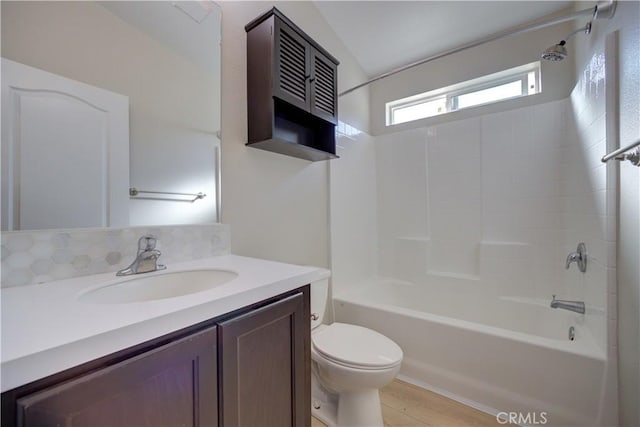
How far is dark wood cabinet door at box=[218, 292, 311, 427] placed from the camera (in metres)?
0.66

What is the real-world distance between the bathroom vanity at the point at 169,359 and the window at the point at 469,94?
2.28 meters

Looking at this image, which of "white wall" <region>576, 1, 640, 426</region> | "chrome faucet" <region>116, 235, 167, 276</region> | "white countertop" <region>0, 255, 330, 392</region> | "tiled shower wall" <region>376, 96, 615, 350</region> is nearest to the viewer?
"white countertop" <region>0, 255, 330, 392</region>

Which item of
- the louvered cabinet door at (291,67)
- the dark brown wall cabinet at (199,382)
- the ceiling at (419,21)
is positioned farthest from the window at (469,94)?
the dark brown wall cabinet at (199,382)

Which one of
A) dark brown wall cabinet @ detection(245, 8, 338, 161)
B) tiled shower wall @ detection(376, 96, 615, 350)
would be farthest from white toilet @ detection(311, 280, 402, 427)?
tiled shower wall @ detection(376, 96, 615, 350)

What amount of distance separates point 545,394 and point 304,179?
69.3 inches

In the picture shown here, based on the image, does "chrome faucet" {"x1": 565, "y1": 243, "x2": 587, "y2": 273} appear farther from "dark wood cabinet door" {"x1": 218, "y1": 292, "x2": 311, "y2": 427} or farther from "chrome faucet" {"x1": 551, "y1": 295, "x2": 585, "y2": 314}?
"dark wood cabinet door" {"x1": 218, "y1": 292, "x2": 311, "y2": 427}

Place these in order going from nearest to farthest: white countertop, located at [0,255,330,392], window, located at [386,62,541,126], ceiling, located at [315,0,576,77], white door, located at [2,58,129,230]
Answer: white countertop, located at [0,255,330,392] < white door, located at [2,58,129,230] < ceiling, located at [315,0,576,77] < window, located at [386,62,541,126]

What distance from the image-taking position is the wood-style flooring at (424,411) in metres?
1.43

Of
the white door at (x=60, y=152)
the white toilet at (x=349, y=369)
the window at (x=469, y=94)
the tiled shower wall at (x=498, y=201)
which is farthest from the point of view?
the window at (x=469, y=94)

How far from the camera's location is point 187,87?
1.21 meters

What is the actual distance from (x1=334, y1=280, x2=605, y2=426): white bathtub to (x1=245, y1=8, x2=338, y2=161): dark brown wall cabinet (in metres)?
1.27

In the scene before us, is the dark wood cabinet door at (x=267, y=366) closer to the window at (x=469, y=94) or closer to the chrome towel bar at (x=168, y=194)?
the chrome towel bar at (x=168, y=194)

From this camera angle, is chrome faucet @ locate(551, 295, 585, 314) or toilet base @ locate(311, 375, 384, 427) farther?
chrome faucet @ locate(551, 295, 585, 314)

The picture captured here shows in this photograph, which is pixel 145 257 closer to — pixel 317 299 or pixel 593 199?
pixel 317 299
